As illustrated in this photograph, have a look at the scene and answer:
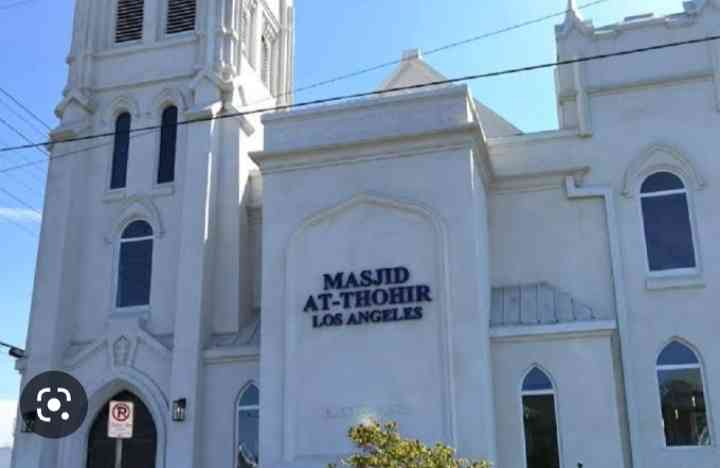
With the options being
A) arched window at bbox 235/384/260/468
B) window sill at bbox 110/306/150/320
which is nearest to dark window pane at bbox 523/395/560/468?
arched window at bbox 235/384/260/468

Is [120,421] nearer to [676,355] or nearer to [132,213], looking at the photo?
[676,355]

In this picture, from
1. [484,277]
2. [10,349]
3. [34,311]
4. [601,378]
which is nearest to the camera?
[601,378]

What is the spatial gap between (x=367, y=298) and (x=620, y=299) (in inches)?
213

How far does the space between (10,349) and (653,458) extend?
13.9 meters

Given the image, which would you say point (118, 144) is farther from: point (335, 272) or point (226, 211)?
point (335, 272)

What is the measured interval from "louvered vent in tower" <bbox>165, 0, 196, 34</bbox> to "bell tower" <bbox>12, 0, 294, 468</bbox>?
46 millimetres

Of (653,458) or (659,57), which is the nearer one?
(653,458)

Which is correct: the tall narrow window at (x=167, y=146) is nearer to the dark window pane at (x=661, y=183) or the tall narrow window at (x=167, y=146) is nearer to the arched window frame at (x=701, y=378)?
the dark window pane at (x=661, y=183)

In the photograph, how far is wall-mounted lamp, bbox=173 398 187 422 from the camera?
19.2 metres

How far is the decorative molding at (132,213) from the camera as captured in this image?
21641 millimetres

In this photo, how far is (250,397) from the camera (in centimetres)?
1952

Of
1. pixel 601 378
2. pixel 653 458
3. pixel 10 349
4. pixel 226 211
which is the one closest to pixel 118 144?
pixel 226 211

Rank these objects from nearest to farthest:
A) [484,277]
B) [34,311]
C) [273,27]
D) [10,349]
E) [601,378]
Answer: [601,378]
[484,277]
[10,349]
[34,311]
[273,27]

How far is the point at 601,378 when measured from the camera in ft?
55.0
